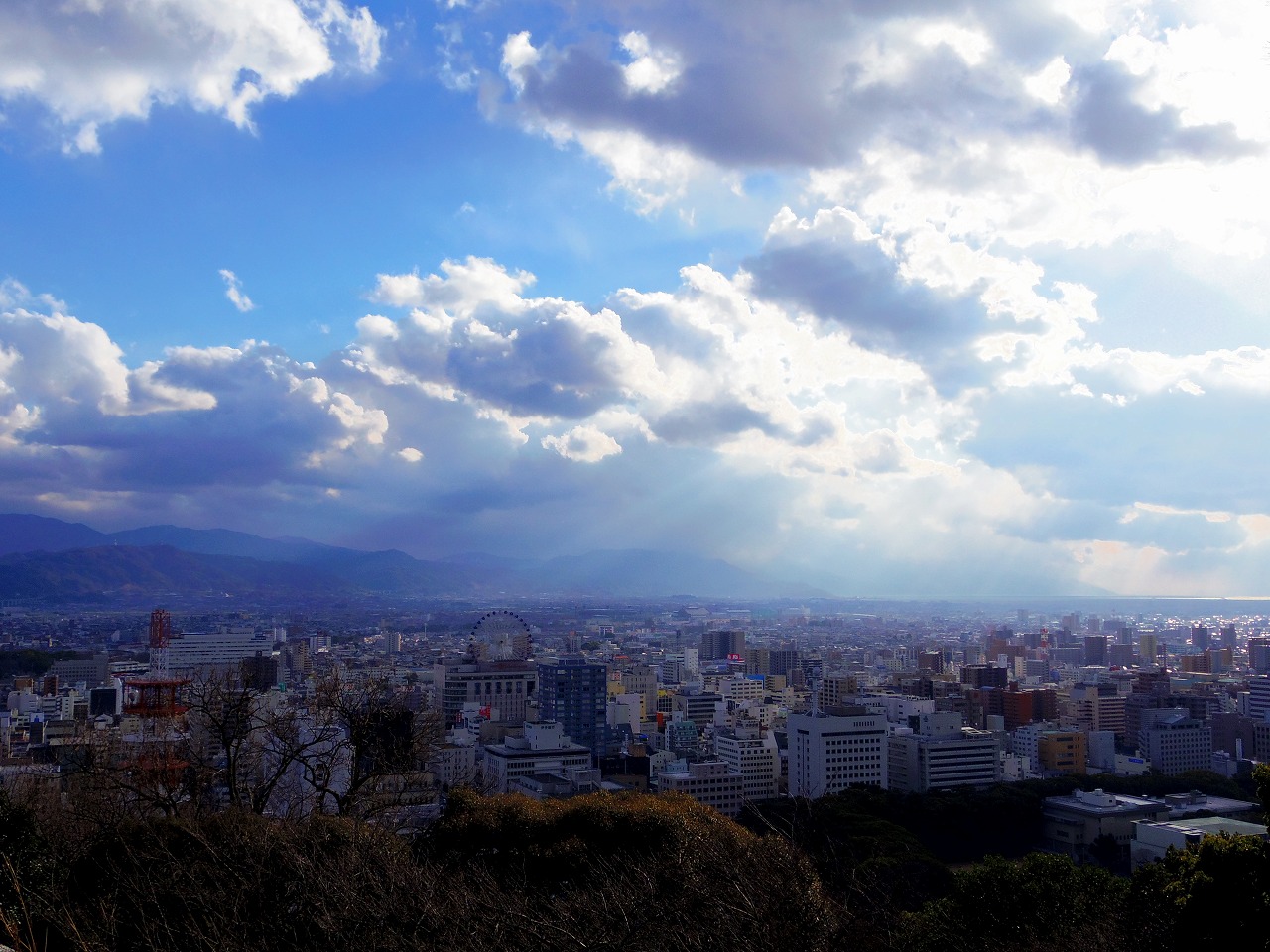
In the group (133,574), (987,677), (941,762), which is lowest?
(987,677)

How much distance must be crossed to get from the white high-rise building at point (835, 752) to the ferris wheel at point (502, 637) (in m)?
22.9

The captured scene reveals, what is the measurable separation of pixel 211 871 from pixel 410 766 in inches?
118

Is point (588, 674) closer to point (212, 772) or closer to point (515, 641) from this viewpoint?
point (515, 641)

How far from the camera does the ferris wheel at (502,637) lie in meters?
47.9

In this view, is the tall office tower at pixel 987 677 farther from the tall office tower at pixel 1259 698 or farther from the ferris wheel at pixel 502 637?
the ferris wheel at pixel 502 637

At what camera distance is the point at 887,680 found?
48.1 metres

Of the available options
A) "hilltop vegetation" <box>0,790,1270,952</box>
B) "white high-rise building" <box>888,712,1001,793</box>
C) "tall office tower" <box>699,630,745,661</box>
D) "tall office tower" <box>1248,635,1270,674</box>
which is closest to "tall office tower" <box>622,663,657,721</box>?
"white high-rise building" <box>888,712,1001,793</box>

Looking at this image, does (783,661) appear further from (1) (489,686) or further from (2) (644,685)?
(1) (489,686)

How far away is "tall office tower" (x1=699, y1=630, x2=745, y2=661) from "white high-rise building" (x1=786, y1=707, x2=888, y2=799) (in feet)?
138

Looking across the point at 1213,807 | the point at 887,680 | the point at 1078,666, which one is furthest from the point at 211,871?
the point at 1078,666

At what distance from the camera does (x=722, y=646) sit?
68.9m

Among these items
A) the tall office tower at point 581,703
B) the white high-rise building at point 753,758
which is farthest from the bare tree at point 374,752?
the tall office tower at point 581,703

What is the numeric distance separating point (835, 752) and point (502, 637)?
89.9 ft

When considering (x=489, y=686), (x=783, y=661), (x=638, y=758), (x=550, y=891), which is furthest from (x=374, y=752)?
(x=783, y=661)
